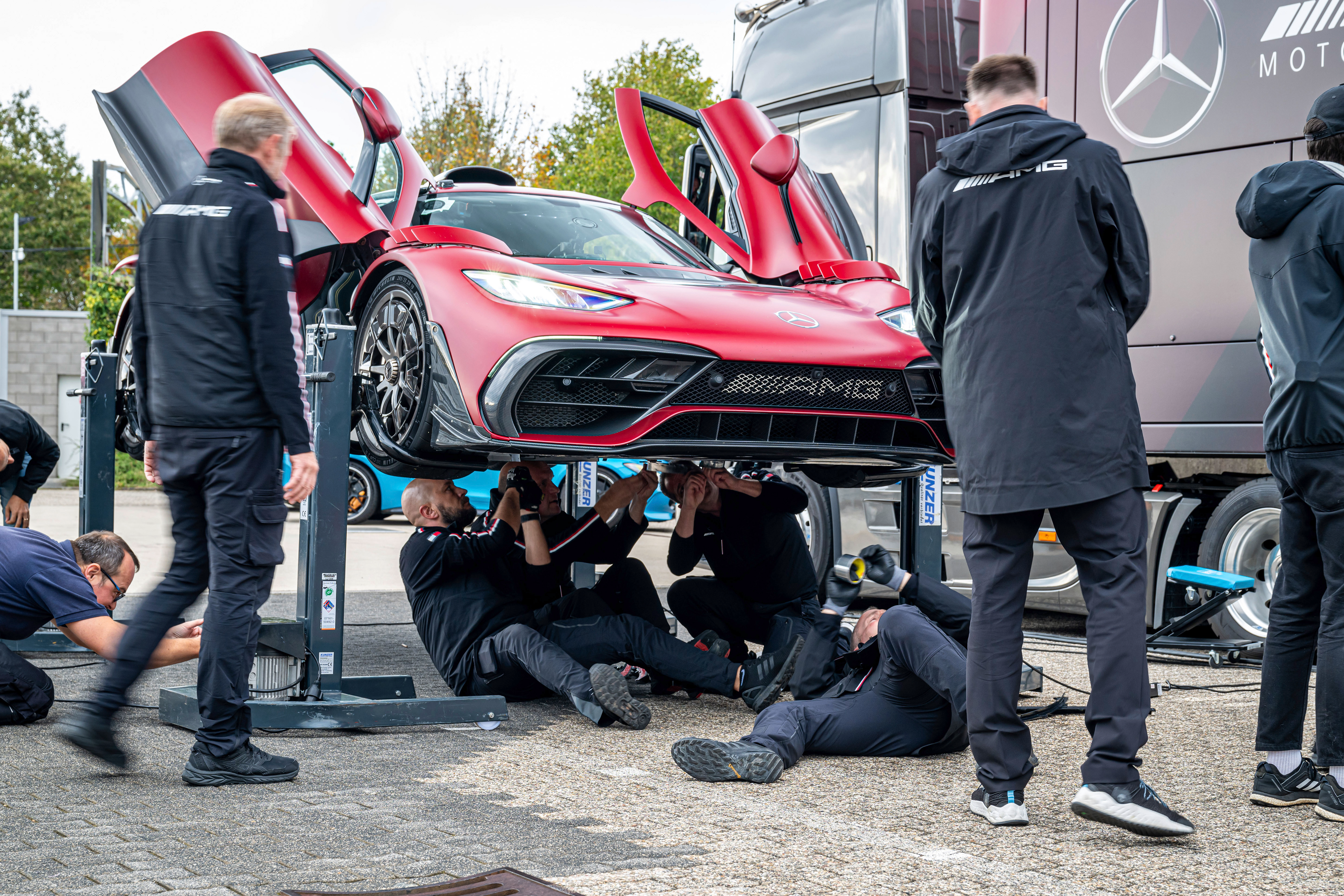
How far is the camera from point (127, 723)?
14.2 ft

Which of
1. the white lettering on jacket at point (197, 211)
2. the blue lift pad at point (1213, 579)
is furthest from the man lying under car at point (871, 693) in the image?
the white lettering on jacket at point (197, 211)

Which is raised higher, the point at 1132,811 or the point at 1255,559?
the point at 1255,559

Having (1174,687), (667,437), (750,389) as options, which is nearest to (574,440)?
(667,437)

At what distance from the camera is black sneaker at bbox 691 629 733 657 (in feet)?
16.4

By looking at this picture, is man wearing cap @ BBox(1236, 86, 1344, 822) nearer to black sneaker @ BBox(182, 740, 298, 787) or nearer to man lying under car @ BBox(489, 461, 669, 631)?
man lying under car @ BBox(489, 461, 669, 631)

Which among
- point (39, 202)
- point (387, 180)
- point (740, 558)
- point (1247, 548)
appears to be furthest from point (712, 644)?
point (39, 202)

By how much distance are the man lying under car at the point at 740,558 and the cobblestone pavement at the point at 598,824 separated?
1096 mm

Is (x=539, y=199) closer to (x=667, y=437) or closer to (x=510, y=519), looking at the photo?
(x=510, y=519)

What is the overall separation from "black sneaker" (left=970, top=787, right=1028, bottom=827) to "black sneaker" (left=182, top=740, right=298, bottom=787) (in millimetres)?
1887

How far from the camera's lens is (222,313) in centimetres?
348

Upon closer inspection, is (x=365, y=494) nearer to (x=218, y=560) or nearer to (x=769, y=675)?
(x=769, y=675)

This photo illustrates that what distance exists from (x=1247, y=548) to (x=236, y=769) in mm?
4731

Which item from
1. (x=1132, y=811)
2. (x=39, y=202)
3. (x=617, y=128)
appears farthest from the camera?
(x=39, y=202)

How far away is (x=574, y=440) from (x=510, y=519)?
1093 mm
